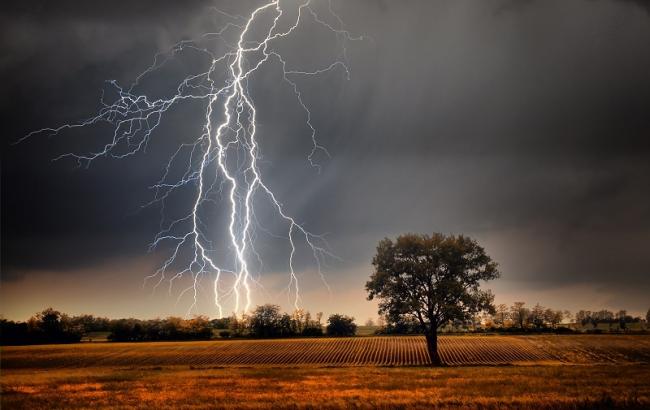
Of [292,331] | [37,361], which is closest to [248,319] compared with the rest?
[292,331]

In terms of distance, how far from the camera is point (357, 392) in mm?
17141

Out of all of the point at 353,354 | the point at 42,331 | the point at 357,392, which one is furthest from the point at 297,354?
the point at 42,331

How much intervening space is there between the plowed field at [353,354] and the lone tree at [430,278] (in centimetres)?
367

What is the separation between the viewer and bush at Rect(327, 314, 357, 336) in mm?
74438

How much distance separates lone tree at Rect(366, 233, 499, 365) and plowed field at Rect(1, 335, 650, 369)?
3.67 metres

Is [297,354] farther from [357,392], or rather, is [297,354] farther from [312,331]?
[357,392]

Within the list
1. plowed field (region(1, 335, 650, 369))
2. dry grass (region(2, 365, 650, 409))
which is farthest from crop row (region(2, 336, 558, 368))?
dry grass (region(2, 365, 650, 409))

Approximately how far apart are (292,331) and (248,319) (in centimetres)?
999

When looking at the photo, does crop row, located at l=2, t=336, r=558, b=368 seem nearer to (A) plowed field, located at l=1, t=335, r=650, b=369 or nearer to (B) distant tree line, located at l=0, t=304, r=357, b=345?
(A) plowed field, located at l=1, t=335, r=650, b=369

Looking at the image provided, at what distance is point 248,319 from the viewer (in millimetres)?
81812

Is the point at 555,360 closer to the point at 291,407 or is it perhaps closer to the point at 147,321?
the point at 291,407

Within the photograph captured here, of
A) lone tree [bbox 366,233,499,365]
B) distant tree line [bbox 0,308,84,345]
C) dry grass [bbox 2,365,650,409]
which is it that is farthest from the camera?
distant tree line [bbox 0,308,84,345]

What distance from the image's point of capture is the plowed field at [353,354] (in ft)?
126

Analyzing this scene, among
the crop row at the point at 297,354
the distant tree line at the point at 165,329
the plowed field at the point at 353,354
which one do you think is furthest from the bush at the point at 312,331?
the plowed field at the point at 353,354
